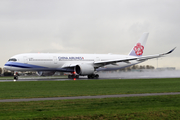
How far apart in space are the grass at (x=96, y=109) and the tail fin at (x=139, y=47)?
49.3 metres

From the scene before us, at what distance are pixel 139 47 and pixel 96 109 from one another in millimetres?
54587

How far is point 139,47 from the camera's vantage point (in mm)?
69250

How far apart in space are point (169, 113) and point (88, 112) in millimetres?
4371

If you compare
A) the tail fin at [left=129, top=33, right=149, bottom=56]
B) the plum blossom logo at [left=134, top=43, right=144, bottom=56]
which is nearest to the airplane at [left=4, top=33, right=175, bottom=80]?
the tail fin at [left=129, top=33, right=149, bottom=56]

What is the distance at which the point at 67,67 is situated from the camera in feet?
183

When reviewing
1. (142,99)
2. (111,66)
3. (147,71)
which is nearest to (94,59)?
(111,66)

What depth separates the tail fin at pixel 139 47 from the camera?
6900cm

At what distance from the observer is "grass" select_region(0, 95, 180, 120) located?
1443 centimetres

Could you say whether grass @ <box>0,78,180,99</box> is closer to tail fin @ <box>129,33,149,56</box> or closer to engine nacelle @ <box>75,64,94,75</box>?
engine nacelle @ <box>75,64,94,75</box>

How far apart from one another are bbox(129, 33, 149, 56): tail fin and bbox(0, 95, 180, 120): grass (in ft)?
162

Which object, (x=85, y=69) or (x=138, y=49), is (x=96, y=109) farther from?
(x=138, y=49)

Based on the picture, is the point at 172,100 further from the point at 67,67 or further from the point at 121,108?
the point at 67,67

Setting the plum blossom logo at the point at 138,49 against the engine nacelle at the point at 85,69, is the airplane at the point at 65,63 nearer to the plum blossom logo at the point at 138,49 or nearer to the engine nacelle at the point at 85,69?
the engine nacelle at the point at 85,69

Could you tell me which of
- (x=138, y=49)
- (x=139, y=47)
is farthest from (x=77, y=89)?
(x=139, y=47)
